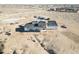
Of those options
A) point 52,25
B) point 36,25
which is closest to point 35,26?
point 36,25

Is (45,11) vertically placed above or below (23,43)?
above

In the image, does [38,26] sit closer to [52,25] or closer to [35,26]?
[35,26]

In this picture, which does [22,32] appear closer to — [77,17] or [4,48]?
[4,48]

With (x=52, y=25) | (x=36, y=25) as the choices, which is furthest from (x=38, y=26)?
(x=52, y=25)

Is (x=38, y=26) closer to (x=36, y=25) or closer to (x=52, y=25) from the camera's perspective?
(x=36, y=25)
